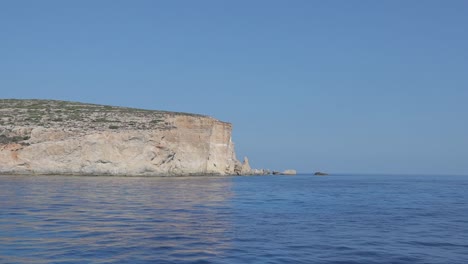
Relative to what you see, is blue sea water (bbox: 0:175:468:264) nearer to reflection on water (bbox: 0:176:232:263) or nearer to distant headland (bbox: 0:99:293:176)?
reflection on water (bbox: 0:176:232:263)

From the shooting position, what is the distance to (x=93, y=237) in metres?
14.7

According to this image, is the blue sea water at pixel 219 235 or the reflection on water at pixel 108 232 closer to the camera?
the reflection on water at pixel 108 232

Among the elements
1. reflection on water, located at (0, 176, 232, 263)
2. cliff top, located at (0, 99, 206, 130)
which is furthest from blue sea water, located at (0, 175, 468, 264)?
cliff top, located at (0, 99, 206, 130)

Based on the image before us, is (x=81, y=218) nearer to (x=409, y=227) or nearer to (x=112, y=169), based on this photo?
(x=409, y=227)

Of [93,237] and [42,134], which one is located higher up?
[42,134]

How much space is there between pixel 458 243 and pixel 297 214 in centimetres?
960

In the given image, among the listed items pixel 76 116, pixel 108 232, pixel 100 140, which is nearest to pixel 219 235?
pixel 108 232

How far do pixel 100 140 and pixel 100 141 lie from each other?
7.0 inches

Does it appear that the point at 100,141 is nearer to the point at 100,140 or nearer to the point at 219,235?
the point at 100,140

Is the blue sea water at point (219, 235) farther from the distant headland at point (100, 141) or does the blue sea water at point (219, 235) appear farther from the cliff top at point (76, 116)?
the cliff top at point (76, 116)

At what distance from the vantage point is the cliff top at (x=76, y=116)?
77.0 metres

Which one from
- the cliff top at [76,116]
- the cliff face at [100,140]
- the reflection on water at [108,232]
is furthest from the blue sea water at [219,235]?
the cliff top at [76,116]

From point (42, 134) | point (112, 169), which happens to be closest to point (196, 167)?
point (112, 169)

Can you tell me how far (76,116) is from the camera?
3258 inches
